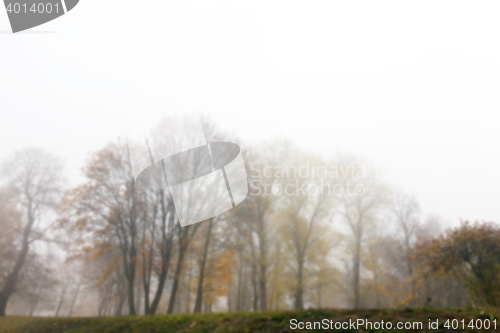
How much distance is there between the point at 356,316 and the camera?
5809 millimetres

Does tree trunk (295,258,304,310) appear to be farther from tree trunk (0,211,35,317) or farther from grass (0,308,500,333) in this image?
tree trunk (0,211,35,317)

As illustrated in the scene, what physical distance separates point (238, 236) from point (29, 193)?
15556mm

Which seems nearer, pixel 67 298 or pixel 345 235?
pixel 345 235

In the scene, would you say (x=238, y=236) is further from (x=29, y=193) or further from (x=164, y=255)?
(x=29, y=193)

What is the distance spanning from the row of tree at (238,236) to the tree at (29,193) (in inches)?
2.6

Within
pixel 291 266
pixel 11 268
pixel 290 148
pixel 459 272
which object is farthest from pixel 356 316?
pixel 11 268

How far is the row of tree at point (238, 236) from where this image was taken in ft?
43.1

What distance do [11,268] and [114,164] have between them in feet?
38.5

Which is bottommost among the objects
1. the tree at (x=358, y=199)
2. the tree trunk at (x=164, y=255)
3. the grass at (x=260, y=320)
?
the grass at (x=260, y=320)

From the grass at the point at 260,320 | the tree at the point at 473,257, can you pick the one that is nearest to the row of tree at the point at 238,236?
the tree at the point at 473,257

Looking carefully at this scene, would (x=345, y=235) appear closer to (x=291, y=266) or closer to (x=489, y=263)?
(x=291, y=266)

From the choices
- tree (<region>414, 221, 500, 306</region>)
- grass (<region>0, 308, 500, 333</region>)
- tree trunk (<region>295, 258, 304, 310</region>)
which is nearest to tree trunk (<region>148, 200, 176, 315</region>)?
grass (<region>0, 308, 500, 333</region>)

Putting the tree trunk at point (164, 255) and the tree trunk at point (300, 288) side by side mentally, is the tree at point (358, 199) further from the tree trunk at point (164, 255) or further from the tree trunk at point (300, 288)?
the tree trunk at point (164, 255)

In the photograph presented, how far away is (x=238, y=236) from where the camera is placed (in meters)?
14.3
